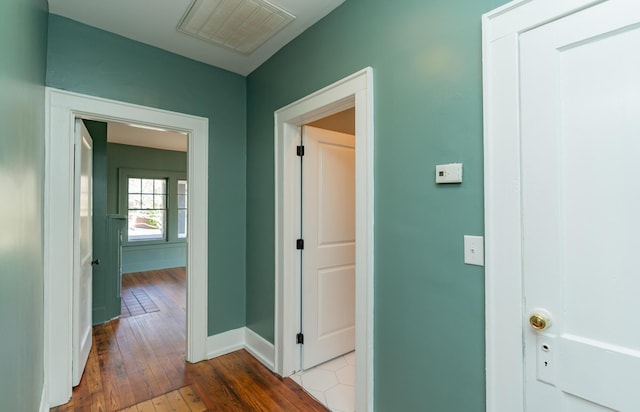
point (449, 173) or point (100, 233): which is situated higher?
point (449, 173)

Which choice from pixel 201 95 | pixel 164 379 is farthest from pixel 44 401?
pixel 201 95

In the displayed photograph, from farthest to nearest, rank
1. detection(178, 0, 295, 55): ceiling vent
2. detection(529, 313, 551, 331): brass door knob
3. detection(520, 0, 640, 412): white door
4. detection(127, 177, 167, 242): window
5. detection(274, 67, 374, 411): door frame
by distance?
detection(127, 177, 167, 242): window → detection(178, 0, 295, 55): ceiling vent → detection(274, 67, 374, 411): door frame → detection(529, 313, 551, 331): brass door knob → detection(520, 0, 640, 412): white door

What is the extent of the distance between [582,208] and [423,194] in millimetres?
589

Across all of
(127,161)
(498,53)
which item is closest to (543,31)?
(498,53)

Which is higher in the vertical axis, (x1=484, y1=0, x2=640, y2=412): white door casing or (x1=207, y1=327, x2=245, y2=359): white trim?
(x1=484, y1=0, x2=640, y2=412): white door casing

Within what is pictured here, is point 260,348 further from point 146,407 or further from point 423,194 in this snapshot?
point 423,194

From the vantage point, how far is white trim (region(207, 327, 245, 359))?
8.68 feet

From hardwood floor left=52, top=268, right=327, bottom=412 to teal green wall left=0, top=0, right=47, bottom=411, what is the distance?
493mm

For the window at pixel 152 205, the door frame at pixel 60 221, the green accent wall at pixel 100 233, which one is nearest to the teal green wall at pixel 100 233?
the green accent wall at pixel 100 233

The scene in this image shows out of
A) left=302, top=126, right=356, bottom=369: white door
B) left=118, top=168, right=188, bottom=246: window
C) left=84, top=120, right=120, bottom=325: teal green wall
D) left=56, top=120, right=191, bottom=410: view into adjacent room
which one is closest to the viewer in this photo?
left=56, top=120, right=191, bottom=410: view into adjacent room

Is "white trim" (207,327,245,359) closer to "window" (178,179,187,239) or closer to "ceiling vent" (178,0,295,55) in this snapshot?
"ceiling vent" (178,0,295,55)

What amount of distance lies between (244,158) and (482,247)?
7.54 feet

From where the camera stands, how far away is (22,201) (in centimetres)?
124

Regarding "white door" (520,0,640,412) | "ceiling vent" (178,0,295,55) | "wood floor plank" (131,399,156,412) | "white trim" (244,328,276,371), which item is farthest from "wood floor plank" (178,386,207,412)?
"ceiling vent" (178,0,295,55)
